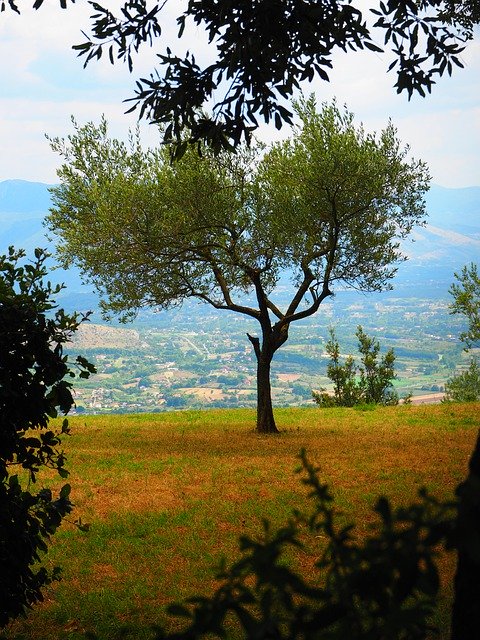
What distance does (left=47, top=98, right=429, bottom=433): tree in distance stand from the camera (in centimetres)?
1978

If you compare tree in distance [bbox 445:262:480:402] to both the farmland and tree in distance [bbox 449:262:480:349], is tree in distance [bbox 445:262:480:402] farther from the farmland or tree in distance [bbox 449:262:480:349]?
the farmland

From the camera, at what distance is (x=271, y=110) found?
8.36 m

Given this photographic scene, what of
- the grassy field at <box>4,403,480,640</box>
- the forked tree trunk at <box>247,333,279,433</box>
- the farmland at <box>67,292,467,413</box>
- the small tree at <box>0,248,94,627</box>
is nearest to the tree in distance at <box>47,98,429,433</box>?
the forked tree trunk at <box>247,333,279,433</box>

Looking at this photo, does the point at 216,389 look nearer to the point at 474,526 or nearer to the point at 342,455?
the point at 342,455

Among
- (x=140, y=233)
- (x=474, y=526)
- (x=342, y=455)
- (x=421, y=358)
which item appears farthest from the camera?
(x=421, y=358)

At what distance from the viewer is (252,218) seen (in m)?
20.5

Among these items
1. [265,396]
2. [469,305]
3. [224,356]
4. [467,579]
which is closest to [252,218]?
[265,396]

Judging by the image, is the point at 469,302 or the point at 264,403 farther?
the point at 469,302

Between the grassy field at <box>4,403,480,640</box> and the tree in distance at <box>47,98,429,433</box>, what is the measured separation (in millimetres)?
3126

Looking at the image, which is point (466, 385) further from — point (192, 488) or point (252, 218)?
point (192, 488)

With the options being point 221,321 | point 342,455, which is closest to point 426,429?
point 342,455

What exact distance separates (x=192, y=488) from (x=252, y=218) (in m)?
8.75

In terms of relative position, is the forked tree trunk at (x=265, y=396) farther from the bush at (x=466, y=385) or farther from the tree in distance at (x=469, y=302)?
the bush at (x=466, y=385)

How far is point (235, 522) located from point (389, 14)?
24.0 feet
